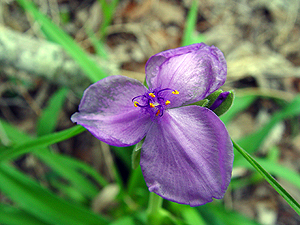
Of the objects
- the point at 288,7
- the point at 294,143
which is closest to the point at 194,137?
the point at 294,143

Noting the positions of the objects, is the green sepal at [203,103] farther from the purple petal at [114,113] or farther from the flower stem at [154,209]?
the flower stem at [154,209]

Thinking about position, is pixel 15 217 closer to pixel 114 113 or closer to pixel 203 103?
pixel 114 113

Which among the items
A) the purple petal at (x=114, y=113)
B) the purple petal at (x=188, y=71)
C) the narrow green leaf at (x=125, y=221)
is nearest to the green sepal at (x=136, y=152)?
the purple petal at (x=114, y=113)

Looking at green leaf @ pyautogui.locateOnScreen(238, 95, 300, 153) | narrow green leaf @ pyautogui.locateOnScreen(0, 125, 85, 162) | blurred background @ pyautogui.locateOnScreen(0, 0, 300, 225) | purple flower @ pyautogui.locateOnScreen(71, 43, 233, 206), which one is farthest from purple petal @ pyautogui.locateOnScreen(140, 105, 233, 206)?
green leaf @ pyautogui.locateOnScreen(238, 95, 300, 153)

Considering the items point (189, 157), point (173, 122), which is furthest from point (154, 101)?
point (189, 157)

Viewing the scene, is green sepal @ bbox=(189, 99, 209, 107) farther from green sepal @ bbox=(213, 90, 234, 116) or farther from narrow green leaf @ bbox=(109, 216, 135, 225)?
narrow green leaf @ bbox=(109, 216, 135, 225)
